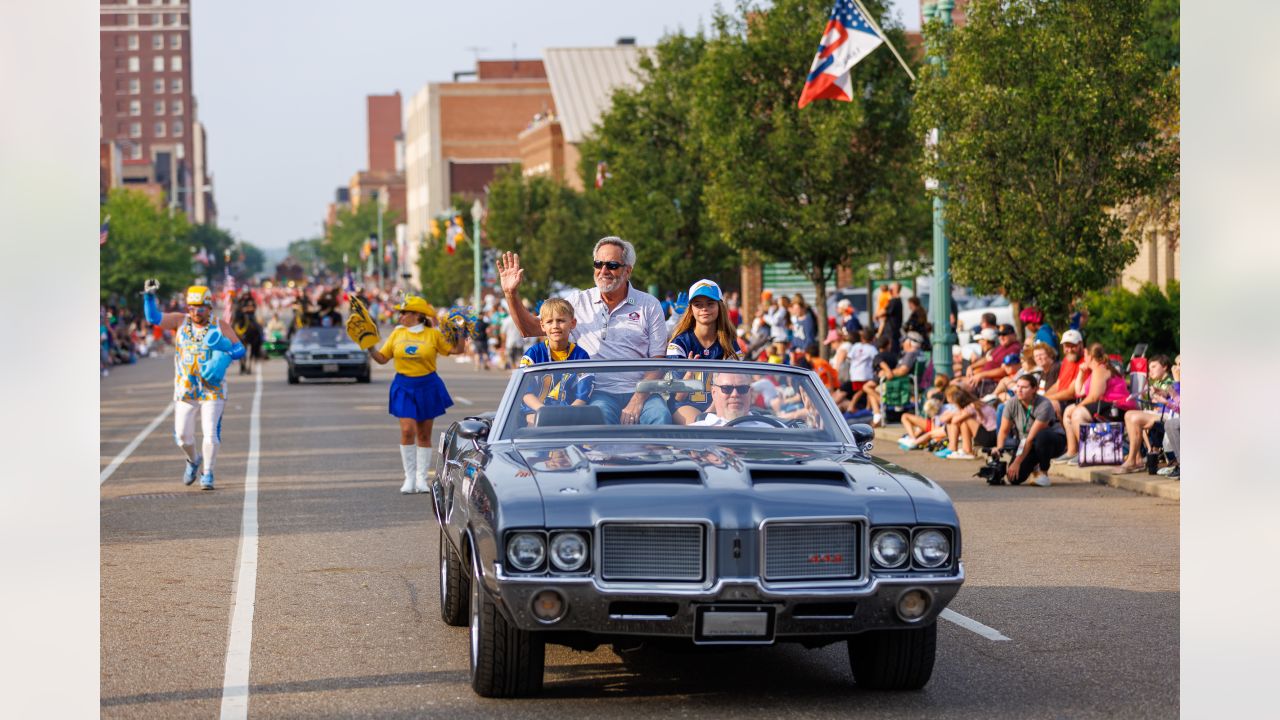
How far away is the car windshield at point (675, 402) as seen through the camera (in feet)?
27.7

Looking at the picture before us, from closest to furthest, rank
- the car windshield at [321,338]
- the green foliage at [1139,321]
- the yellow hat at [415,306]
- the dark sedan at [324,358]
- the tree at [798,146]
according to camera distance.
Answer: the yellow hat at [415,306] → the green foliage at [1139,321] → the tree at [798,146] → the dark sedan at [324,358] → the car windshield at [321,338]

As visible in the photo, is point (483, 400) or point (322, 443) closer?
point (322, 443)

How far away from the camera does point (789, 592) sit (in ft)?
22.7

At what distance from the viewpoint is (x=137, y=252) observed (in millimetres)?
84938

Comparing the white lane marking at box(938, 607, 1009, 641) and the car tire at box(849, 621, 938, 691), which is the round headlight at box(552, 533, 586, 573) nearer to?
the car tire at box(849, 621, 938, 691)

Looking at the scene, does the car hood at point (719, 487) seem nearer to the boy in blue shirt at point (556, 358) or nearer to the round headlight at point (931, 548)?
the round headlight at point (931, 548)

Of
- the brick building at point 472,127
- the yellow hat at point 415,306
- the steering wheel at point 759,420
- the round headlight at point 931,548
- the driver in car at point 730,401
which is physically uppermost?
the brick building at point 472,127

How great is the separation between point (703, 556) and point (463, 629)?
2671 mm

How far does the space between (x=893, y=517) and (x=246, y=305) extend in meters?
38.6

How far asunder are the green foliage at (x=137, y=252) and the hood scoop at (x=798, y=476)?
71269 mm

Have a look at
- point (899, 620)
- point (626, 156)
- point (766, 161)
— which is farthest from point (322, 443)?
point (626, 156)

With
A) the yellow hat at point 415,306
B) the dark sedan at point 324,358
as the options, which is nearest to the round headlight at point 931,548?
the yellow hat at point 415,306

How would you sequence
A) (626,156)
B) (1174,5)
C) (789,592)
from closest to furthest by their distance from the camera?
(789,592) → (1174,5) → (626,156)
